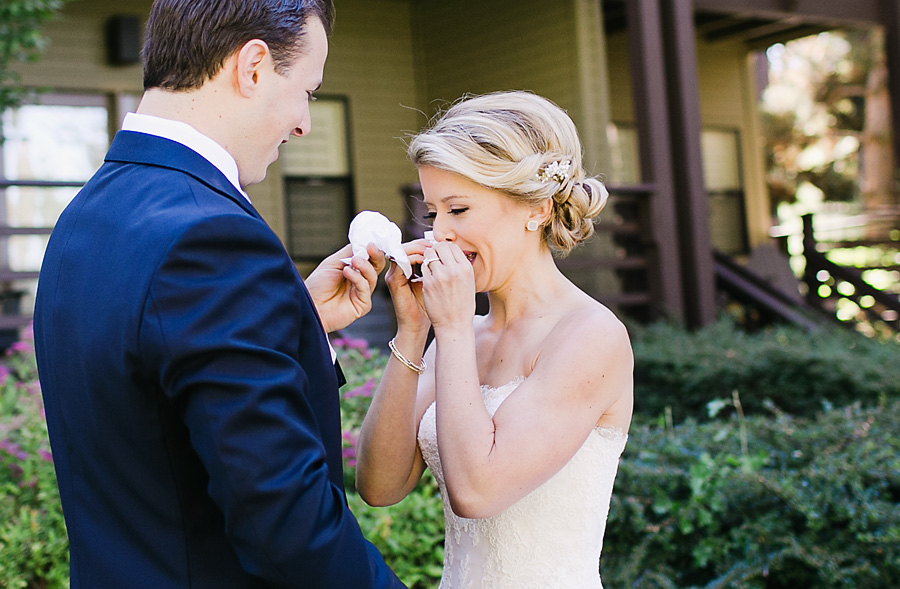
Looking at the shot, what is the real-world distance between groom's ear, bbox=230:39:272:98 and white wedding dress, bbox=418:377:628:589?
113 centimetres

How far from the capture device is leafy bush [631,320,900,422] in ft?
22.1

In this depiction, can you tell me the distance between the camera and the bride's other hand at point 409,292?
7.75 ft

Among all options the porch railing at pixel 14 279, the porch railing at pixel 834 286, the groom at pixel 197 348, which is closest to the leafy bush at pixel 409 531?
the groom at pixel 197 348

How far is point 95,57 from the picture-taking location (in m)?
10.1

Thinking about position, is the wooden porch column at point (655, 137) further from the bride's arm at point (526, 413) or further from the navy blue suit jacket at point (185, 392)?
the navy blue suit jacket at point (185, 392)

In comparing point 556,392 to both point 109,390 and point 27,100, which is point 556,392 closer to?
point 109,390

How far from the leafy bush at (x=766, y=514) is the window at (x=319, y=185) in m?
7.49

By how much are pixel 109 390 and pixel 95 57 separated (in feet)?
31.5

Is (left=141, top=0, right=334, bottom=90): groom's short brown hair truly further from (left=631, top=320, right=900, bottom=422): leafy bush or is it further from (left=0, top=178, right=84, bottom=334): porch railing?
(left=0, top=178, right=84, bottom=334): porch railing

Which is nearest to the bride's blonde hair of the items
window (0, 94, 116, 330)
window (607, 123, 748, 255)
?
window (0, 94, 116, 330)

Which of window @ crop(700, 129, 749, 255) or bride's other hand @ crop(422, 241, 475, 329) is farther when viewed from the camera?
window @ crop(700, 129, 749, 255)

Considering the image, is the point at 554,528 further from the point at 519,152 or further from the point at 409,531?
the point at 409,531

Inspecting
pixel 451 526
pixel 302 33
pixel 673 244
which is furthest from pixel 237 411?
pixel 673 244

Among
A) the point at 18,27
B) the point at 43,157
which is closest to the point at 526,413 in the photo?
the point at 18,27
